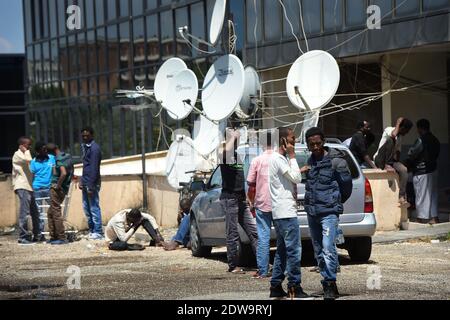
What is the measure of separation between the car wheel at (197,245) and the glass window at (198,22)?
14.8 meters

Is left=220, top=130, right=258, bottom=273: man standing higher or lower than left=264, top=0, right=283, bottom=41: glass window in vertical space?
lower

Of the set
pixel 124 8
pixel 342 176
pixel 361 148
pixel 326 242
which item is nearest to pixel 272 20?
pixel 361 148

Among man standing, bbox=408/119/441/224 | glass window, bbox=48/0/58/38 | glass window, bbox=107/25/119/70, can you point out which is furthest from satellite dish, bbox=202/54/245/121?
glass window, bbox=48/0/58/38

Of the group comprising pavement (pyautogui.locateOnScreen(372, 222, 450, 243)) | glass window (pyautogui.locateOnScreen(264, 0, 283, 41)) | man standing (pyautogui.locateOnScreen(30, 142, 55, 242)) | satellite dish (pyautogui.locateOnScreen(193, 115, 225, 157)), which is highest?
glass window (pyautogui.locateOnScreen(264, 0, 283, 41))

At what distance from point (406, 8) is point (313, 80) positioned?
15.5 feet

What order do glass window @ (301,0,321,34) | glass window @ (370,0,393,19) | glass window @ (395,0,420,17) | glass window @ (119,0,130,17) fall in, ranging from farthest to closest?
glass window @ (119,0,130,17), glass window @ (301,0,321,34), glass window @ (370,0,393,19), glass window @ (395,0,420,17)

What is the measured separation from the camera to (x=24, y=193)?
62.1 ft

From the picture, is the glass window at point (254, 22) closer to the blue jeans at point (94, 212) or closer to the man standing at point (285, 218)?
the blue jeans at point (94, 212)

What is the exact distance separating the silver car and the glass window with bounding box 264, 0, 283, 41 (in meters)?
10.9

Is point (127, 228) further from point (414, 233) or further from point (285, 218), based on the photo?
point (285, 218)

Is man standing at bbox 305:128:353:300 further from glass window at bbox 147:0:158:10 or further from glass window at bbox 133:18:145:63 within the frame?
glass window at bbox 133:18:145:63

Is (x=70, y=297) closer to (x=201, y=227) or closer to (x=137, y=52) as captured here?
(x=201, y=227)

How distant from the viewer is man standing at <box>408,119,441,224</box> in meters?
18.2

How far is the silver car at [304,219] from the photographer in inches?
513
